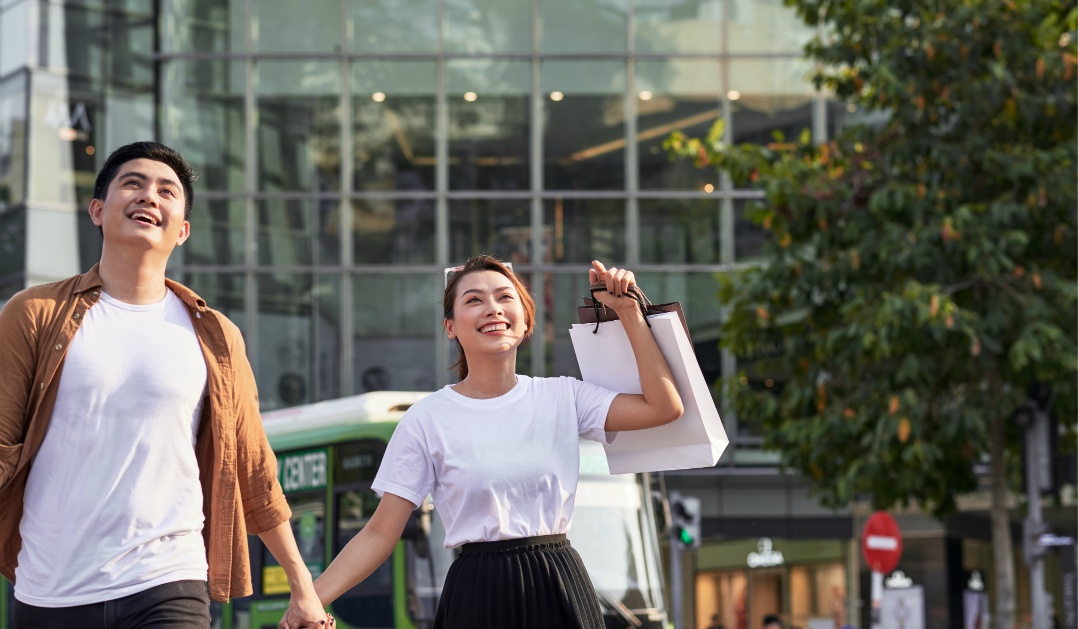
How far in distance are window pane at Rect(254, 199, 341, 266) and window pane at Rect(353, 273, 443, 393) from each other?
2.31 feet

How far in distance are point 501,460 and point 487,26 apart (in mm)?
21532

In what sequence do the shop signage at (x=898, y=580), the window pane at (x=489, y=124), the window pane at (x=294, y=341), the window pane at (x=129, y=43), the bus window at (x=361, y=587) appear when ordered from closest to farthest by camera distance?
1. the bus window at (x=361, y=587)
2. the window pane at (x=294, y=341)
3. the window pane at (x=489, y=124)
4. the window pane at (x=129, y=43)
5. the shop signage at (x=898, y=580)

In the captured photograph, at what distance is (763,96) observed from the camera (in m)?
25.3

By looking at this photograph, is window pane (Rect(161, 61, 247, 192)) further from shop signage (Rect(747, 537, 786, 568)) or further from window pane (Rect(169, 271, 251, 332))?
shop signage (Rect(747, 537, 786, 568))

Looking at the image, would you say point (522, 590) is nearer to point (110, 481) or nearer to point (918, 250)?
point (110, 481)

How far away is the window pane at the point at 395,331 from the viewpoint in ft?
81.1

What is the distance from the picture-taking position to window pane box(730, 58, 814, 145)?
25.3 m

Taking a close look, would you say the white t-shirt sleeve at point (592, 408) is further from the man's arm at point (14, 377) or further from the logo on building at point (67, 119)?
the logo on building at point (67, 119)

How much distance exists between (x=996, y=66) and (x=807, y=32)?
10.9 metres

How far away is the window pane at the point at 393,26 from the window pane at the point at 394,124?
0.25m

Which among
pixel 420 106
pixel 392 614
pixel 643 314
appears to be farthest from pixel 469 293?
pixel 420 106

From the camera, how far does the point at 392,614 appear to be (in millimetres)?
12656

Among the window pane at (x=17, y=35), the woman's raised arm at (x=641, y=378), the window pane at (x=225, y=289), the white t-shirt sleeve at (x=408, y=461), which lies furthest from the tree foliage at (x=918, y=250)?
the window pane at (x=17, y=35)

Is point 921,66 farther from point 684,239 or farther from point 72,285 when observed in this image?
point 72,285
